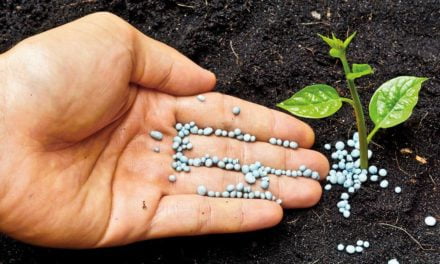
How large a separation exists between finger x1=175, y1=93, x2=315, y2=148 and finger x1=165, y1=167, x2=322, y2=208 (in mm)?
169

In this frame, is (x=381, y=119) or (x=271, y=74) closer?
(x=381, y=119)

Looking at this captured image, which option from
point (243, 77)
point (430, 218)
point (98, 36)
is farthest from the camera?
point (243, 77)

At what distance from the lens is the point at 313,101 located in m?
2.25

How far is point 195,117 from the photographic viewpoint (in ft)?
8.11

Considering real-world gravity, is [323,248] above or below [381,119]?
below

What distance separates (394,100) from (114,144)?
1020 mm

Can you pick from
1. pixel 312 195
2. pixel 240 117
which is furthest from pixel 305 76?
pixel 312 195

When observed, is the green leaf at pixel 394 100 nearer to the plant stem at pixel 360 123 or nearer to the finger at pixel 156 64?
the plant stem at pixel 360 123

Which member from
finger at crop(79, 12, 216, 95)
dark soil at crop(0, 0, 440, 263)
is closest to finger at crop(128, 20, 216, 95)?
finger at crop(79, 12, 216, 95)

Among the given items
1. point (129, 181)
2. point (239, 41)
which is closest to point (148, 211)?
point (129, 181)

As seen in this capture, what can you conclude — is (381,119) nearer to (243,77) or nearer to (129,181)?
(243,77)

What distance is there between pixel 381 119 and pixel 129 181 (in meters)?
0.93

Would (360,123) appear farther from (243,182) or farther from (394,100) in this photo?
(243,182)

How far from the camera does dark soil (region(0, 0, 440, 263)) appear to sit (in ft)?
8.06
